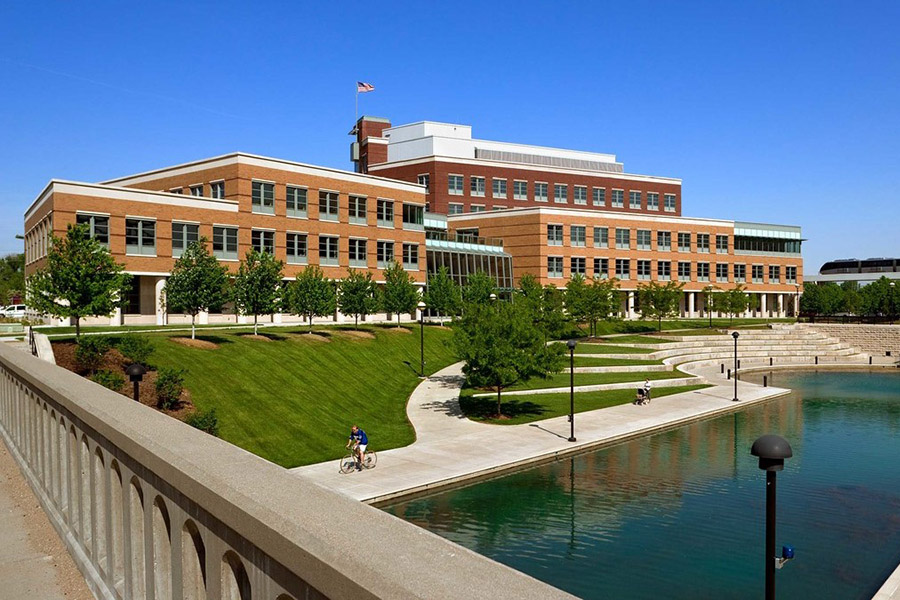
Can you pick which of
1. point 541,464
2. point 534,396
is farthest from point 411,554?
point 534,396

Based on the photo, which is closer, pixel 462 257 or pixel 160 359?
pixel 160 359

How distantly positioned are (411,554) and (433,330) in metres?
55.5

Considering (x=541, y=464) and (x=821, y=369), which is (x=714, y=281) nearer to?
(x=821, y=369)

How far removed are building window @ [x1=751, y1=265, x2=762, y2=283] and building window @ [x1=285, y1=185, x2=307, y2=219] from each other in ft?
227

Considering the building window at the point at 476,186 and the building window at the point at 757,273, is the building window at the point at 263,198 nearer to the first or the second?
the building window at the point at 476,186

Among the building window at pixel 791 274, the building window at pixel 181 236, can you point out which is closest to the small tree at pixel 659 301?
the building window at pixel 791 274

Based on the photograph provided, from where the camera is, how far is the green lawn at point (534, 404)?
34.3 m

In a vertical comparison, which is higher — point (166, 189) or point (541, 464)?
point (166, 189)

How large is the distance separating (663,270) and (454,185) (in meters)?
30.0

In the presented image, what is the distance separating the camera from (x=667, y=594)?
48.6 ft

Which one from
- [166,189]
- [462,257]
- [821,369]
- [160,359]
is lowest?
[821,369]

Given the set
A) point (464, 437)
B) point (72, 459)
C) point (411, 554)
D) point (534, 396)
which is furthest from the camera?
point (534, 396)

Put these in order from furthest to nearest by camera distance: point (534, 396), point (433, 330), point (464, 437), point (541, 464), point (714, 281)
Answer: point (714, 281), point (433, 330), point (534, 396), point (464, 437), point (541, 464)

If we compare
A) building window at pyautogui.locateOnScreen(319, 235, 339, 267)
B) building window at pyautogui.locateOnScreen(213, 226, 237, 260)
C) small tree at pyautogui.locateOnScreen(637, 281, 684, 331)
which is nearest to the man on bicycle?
building window at pyautogui.locateOnScreen(213, 226, 237, 260)
